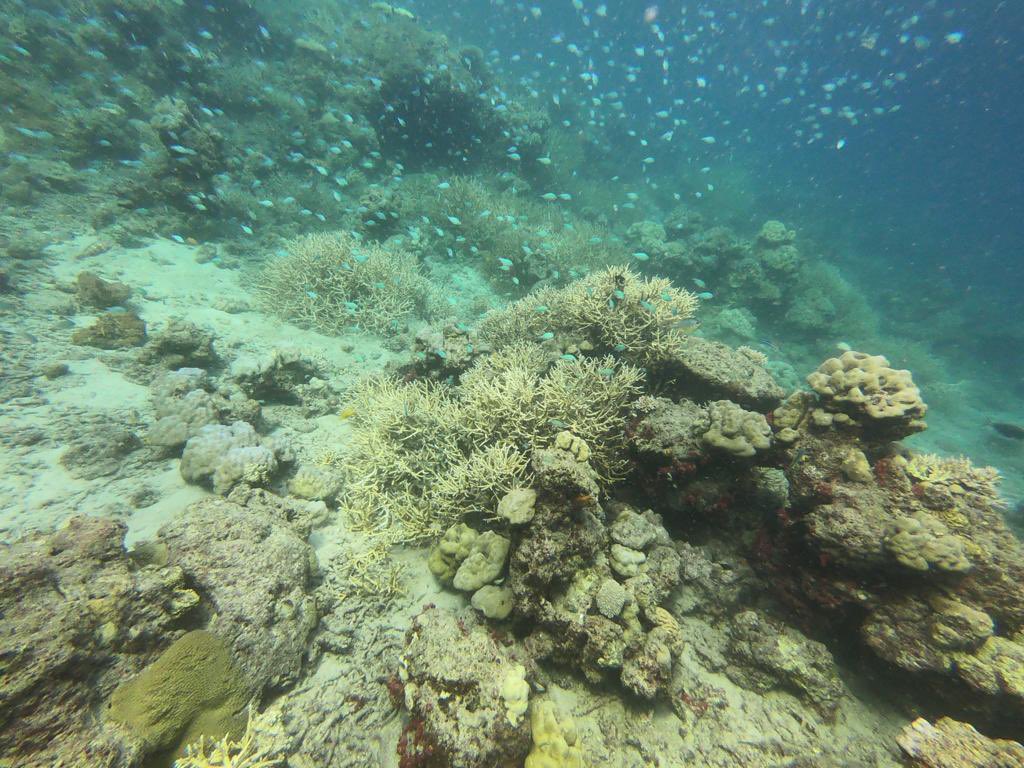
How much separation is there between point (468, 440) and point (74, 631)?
3382mm

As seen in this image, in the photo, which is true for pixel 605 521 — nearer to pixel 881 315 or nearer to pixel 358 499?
pixel 358 499

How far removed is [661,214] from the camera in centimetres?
2355

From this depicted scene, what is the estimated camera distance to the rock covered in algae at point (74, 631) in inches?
82.3

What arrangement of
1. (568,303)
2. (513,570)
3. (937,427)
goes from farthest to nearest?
1. (937,427)
2. (568,303)
3. (513,570)

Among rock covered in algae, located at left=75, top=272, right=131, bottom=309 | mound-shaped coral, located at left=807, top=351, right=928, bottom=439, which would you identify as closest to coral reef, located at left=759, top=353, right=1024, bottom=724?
mound-shaped coral, located at left=807, top=351, right=928, bottom=439

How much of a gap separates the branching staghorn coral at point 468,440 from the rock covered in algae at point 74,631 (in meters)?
1.99

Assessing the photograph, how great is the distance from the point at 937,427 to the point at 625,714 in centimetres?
1807

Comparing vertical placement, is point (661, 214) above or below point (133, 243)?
above

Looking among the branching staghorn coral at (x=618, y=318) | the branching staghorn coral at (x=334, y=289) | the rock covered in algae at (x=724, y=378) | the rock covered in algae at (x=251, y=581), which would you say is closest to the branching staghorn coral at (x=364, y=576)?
the rock covered in algae at (x=251, y=581)

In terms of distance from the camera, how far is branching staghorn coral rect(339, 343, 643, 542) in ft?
14.1

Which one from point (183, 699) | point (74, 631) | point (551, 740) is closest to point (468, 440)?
point (551, 740)

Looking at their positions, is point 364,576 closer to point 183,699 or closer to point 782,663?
point 183,699

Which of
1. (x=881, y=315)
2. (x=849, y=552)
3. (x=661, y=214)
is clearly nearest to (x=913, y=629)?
(x=849, y=552)

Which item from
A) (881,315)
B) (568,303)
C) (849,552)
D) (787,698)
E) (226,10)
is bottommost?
(787,698)
